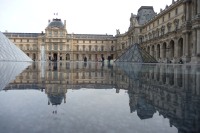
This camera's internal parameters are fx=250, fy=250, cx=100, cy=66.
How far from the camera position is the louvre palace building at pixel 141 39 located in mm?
36656

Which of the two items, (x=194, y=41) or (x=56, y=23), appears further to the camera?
(x=56, y=23)

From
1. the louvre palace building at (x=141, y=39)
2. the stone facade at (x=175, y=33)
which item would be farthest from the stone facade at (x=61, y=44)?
the stone facade at (x=175, y=33)

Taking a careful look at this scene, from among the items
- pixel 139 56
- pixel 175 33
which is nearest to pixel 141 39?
pixel 175 33

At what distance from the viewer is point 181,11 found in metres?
41.2

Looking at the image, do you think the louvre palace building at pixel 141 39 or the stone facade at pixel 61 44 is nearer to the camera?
the louvre palace building at pixel 141 39

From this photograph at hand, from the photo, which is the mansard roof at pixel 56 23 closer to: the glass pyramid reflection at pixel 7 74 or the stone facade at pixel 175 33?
the stone facade at pixel 175 33

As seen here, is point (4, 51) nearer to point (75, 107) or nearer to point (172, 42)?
point (172, 42)

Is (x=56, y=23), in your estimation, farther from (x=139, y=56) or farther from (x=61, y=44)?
(x=139, y=56)

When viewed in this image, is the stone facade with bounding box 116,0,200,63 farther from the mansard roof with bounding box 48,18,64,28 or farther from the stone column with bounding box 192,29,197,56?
the mansard roof with bounding box 48,18,64,28

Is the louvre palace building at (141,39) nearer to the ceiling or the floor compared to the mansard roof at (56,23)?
nearer to the floor

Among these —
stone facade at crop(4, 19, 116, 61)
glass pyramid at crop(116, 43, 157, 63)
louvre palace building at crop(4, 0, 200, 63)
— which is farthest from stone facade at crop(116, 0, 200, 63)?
stone facade at crop(4, 19, 116, 61)

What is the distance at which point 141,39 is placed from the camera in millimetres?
65875

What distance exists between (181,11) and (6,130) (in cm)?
4177

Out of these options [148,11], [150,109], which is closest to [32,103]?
[150,109]
